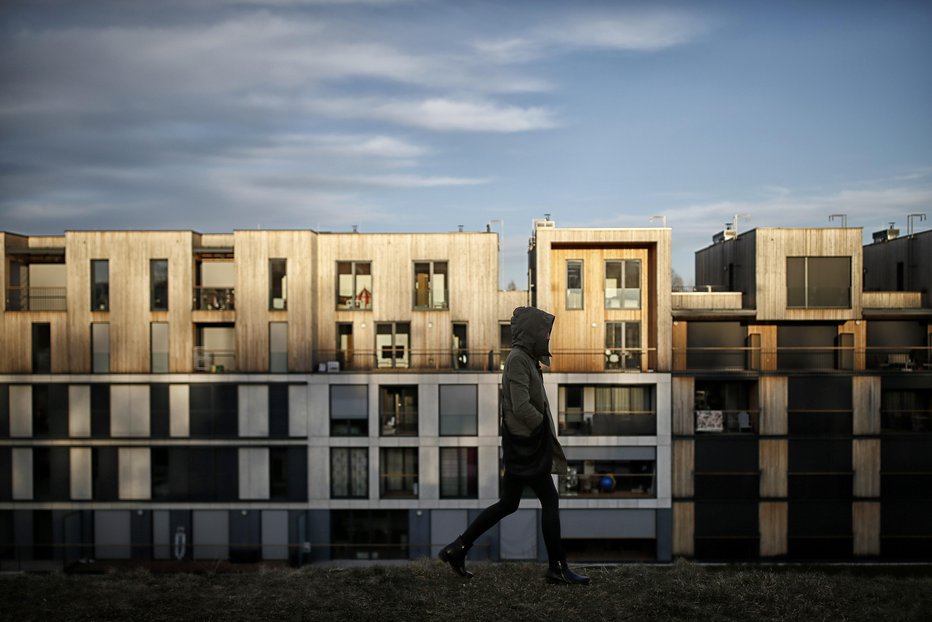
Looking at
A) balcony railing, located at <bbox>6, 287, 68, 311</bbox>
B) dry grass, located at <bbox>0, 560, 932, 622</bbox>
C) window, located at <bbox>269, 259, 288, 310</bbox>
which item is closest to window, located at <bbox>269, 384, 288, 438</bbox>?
window, located at <bbox>269, 259, 288, 310</bbox>

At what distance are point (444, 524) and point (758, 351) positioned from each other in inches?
643

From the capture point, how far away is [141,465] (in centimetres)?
3447

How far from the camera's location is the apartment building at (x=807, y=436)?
33.3 meters

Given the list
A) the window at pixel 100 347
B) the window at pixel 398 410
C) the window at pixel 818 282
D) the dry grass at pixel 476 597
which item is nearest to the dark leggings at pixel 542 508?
the dry grass at pixel 476 597

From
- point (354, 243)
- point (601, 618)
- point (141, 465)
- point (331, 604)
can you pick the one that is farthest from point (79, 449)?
point (601, 618)

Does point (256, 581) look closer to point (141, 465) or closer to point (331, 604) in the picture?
point (331, 604)

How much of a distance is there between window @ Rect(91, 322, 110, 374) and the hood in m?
30.2

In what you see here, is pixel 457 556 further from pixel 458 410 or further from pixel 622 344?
pixel 622 344

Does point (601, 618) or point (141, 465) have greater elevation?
point (601, 618)

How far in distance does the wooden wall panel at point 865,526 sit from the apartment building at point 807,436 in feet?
0.15

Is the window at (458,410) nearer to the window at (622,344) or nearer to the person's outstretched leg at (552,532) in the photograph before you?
the window at (622,344)

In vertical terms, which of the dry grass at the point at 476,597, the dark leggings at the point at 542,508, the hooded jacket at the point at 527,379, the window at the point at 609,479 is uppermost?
the hooded jacket at the point at 527,379

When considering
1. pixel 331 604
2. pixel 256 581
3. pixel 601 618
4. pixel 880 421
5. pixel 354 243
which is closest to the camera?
pixel 601 618

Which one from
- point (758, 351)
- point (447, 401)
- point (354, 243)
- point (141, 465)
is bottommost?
point (141, 465)
